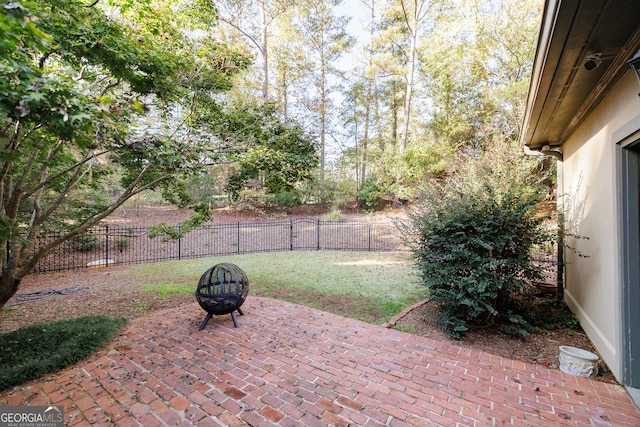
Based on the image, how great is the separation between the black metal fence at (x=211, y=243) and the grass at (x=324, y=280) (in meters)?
1.71

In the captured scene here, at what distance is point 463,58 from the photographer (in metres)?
13.1

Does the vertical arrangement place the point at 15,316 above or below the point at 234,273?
below

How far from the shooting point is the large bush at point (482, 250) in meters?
3.75

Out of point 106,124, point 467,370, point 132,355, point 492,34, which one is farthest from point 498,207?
point 492,34

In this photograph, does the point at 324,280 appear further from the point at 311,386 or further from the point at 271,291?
the point at 311,386

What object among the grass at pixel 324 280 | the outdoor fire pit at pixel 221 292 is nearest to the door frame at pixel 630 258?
the grass at pixel 324 280

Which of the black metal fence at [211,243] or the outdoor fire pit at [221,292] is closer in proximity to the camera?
the outdoor fire pit at [221,292]

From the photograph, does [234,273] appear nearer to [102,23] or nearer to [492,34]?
[102,23]

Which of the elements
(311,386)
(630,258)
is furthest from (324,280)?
(630,258)

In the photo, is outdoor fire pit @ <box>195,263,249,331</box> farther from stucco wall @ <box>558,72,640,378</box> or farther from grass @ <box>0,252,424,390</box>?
stucco wall @ <box>558,72,640,378</box>

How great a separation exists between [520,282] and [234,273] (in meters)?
3.81

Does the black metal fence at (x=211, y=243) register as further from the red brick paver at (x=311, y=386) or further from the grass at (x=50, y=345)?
the red brick paver at (x=311, y=386)

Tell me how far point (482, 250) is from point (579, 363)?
1.47 meters

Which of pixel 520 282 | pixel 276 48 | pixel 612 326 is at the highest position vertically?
pixel 276 48
